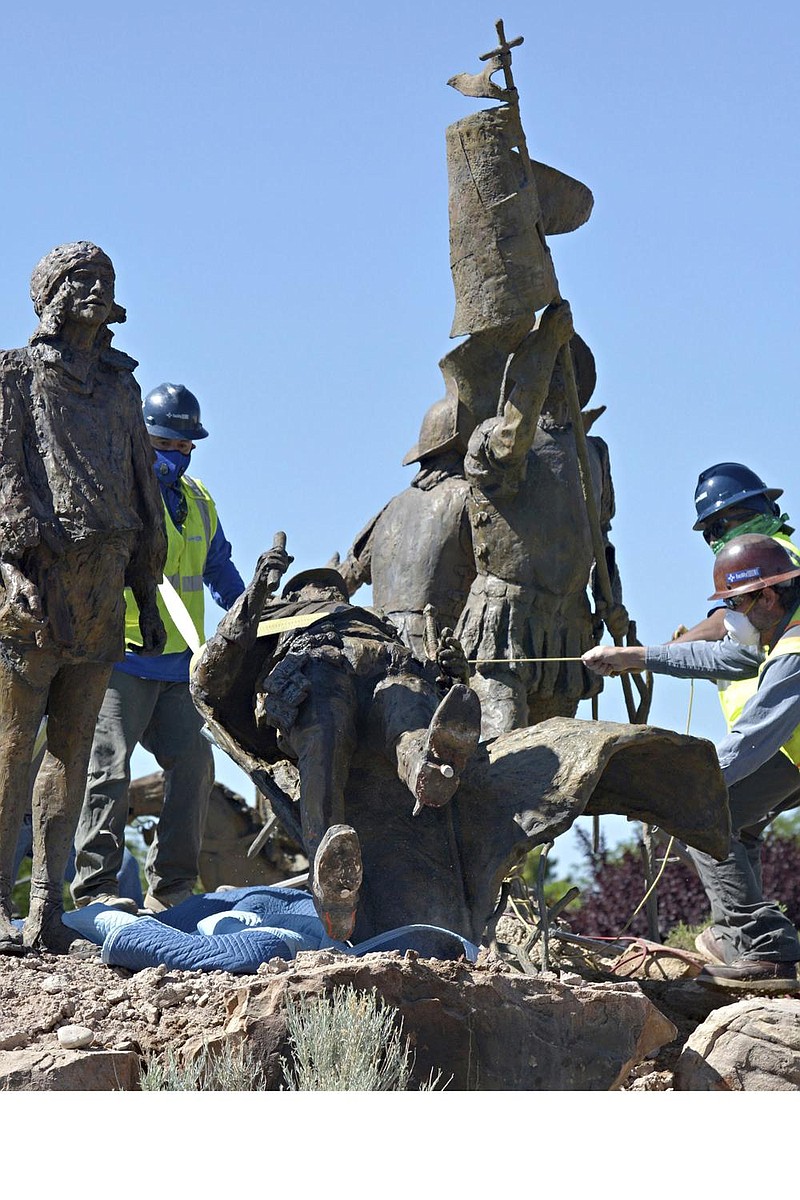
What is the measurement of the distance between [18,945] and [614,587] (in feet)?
14.6

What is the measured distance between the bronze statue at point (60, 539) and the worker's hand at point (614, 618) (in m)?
3.44

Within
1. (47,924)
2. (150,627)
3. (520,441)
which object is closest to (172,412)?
(520,441)

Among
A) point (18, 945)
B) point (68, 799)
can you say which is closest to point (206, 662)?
point (68, 799)

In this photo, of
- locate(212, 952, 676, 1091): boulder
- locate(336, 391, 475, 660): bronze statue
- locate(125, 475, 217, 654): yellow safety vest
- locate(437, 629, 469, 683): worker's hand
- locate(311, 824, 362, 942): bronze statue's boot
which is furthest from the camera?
locate(336, 391, 475, 660): bronze statue

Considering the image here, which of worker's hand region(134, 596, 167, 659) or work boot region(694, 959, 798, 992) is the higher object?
worker's hand region(134, 596, 167, 659)

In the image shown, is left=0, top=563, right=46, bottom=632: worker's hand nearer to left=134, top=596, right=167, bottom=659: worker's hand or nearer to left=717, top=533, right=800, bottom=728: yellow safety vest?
left=134, top=596, right=167, bottom=659: worker's hand

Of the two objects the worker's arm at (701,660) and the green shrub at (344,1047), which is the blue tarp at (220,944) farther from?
the worker's arm at (701,660)

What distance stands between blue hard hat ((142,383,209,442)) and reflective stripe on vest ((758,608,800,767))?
320cm

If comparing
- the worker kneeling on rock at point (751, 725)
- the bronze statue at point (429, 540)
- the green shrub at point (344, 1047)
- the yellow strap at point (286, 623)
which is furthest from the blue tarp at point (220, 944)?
the bronze statue at point (429, 540)

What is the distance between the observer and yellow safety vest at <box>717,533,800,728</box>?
28.6 ft

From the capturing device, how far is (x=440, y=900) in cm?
751

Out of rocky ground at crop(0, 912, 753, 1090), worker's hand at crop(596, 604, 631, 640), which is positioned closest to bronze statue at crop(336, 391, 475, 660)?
worker's hand at crop(596, 604, 631, 640)

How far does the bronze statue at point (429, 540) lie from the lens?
403 inches

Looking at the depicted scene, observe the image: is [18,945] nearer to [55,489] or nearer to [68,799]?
[68,799]
